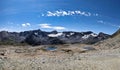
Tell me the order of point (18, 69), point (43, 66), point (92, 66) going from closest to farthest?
point (18, 69) → point (43, 66) → point (92, 66)

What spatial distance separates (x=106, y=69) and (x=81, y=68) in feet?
13.2

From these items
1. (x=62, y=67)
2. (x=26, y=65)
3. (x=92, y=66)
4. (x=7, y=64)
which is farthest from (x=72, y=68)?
(x=7, y=64)

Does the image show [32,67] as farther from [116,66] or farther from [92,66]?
[116,66]

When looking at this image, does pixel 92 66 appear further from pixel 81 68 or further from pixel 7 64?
pixel 7 64

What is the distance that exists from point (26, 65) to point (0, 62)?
10.8ft

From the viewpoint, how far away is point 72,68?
105 feet

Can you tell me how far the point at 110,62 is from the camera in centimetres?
3859

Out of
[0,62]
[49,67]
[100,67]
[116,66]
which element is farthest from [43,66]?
[116,66]

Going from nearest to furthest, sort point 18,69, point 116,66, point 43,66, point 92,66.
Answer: point 18,69 → point 43,66 → point 92,66 → point 116,66

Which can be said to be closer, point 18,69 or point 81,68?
point 18,69

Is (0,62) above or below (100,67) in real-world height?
above

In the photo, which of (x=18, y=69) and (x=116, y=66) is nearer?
(x=18, y=69)

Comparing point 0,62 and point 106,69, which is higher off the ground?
point 0,62

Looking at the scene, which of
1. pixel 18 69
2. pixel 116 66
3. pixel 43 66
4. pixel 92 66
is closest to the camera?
pixel 18 69
